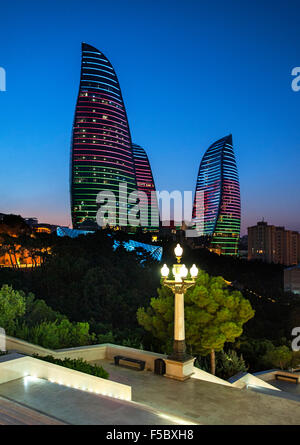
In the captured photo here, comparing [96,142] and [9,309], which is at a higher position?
[96,142]

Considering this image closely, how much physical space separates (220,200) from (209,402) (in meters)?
146

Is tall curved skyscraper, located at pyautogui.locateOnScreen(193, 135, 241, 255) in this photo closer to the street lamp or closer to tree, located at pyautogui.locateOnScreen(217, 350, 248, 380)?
tree, located at pyautogui.locateOnScreen(217, 350, 248, 380)

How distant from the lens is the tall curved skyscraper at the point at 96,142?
348 ft

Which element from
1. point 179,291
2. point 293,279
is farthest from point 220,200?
point 179,291

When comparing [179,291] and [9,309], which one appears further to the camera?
[9,309]

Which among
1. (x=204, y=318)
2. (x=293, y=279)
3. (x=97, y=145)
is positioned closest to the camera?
(x=204, y=318)

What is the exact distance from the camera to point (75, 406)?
6445 millimetres

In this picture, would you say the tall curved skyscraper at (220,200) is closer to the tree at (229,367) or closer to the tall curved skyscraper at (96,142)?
the tall curved skyscraper at (96,142)

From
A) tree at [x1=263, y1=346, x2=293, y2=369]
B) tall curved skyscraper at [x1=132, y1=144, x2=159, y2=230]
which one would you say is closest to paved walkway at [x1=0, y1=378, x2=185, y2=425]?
tree at [x1=263, y1=346, x2=293, y2=369]

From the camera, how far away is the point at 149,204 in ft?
565

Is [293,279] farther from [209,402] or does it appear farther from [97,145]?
[97,145]
